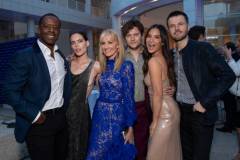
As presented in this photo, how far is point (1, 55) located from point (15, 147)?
2.88m

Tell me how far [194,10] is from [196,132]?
46.7ft

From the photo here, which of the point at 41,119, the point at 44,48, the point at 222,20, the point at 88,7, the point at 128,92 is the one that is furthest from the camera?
the point at 88,7

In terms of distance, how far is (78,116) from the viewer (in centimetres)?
346

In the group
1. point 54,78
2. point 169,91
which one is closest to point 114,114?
point 169,91

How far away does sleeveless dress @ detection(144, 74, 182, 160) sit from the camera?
3.03 metres

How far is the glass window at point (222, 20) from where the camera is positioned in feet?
51.8

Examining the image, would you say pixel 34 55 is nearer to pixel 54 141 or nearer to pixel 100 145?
pixel 54 141

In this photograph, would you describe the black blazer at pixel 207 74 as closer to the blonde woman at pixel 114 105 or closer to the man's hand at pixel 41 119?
the blonde woman at pixel 114 105

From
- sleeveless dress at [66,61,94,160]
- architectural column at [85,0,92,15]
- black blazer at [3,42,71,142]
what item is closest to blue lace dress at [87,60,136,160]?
sleeveless dress at [66,61,94,160]

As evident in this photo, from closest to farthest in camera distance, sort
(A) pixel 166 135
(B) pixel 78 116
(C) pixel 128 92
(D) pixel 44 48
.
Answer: (D) pixel 44 48 < (A) pixel 166 135 < (C) pixel 128 92 < (B) pixel 78 116

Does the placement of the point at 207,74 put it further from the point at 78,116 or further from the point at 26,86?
the point at 26,86

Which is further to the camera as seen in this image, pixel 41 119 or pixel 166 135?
pixel 166 135

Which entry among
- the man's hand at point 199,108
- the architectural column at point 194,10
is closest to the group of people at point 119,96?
the man's hand at point 199,108

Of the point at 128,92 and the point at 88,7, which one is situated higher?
the point at 88,7
